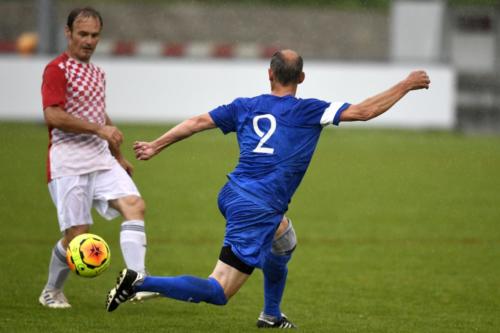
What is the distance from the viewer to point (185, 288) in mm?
7270

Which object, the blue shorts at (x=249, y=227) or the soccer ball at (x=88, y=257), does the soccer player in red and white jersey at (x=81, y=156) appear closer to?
the soccer ball at (x=88, y=257)

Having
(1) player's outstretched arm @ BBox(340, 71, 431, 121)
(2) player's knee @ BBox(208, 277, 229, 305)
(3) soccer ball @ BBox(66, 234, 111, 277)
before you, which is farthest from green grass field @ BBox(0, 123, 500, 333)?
(1) player's outstretched arm @ BBox(340, 71, 431, 121)

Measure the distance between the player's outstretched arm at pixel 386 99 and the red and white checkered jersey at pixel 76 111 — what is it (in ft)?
7.64

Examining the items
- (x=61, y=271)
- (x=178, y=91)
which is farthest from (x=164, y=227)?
(x=178, y=91)

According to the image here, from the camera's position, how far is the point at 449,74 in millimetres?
27781

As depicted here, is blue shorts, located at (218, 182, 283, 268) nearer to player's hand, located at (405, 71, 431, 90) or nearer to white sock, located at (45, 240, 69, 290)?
player's hand, located at (405, 71, 431, 90)

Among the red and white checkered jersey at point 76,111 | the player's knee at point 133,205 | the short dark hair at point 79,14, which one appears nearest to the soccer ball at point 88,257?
the player's knee at point 133,205

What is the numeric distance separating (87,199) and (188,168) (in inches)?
469

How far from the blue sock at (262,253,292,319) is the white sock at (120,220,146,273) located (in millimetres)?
932

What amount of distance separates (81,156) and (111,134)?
1.98 ft

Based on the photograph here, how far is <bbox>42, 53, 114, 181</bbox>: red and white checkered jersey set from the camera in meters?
8.70

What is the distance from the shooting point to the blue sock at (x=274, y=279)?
823 centimetres

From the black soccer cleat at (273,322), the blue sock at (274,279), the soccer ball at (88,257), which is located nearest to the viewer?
the soccer ball at (88,257)

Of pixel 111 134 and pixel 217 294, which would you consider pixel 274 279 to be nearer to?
pixel 217 294
